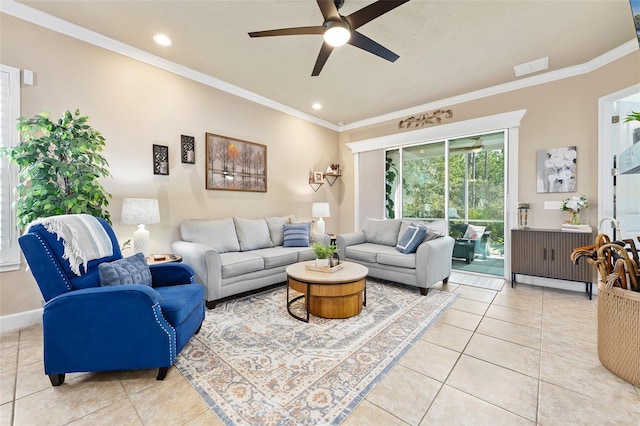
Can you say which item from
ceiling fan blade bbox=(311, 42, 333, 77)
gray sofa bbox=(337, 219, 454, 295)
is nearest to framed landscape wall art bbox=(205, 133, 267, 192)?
gray sofa bbox=(337, 219, 454, 295)

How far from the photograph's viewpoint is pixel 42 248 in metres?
1.66

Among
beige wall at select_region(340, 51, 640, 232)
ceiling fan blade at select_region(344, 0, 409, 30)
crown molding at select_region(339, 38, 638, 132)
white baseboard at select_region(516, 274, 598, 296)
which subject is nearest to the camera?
ceiling fan blade at select_region(344, 0, 409, 30)

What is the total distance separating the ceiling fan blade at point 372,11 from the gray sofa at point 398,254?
7.94 ft

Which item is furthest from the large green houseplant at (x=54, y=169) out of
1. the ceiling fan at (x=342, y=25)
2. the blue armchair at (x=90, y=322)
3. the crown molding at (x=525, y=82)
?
the crown molding at (x=525, y=82)

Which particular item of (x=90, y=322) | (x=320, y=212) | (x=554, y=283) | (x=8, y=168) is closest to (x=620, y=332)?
(x=554, y=283)

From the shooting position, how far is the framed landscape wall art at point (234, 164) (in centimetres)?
387

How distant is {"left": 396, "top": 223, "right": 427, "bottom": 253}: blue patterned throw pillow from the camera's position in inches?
140

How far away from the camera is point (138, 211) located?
9.14 feet

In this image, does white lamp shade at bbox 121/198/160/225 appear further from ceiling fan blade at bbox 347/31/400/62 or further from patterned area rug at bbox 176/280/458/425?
ceiling fan blade at bbox 347/31/400/62

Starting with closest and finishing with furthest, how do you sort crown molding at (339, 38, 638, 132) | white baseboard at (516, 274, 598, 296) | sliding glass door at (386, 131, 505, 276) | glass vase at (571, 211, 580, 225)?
crown molding at (339, 38, 638, 132), glass vase at (571, 211, 580, 225), white baseboard at (516, 274, 598, 296), sliding glass door at (386, 131, 505, 276)

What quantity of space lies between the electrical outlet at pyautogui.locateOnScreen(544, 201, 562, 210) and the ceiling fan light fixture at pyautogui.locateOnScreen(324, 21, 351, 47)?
3.46 m

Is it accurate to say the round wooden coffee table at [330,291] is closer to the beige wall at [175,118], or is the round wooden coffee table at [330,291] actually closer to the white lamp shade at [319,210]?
the beige wall at [175,118]

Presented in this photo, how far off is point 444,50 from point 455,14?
23.5 inches

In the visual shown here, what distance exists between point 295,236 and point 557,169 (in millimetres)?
3672
